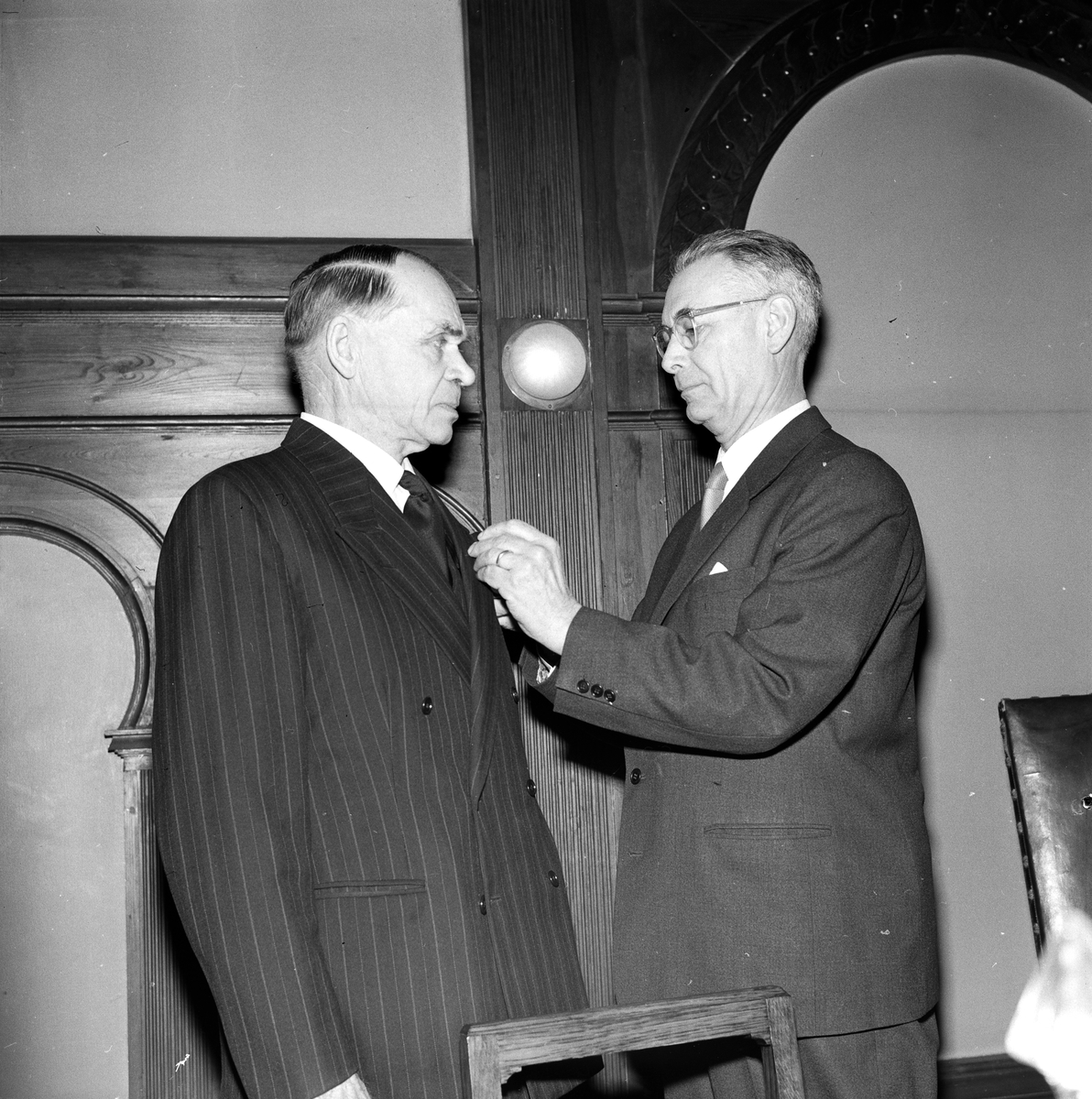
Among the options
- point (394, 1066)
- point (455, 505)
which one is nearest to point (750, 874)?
point (394, 1066)

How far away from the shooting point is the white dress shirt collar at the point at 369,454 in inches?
81.6

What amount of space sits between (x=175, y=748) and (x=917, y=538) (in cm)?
122

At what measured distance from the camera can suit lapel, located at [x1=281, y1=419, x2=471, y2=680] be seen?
6.28ft

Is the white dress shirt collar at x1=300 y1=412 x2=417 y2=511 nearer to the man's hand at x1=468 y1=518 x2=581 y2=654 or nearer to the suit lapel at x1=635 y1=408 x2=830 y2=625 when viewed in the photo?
the man's hand at x1=468 y1=518 x2=581 y2=654

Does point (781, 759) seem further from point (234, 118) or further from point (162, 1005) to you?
point (234, 118)

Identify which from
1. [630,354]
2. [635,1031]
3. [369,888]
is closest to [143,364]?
[630,354]

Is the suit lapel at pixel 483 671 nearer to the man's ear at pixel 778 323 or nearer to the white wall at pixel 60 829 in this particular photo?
the man's ear at pixel 778 323

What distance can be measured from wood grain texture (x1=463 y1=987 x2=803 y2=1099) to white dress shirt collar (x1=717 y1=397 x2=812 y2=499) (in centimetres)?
104

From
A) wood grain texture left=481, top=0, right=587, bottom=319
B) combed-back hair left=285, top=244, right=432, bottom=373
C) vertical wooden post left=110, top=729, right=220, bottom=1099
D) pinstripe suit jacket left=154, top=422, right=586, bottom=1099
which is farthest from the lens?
wood grain texture left=481, top=0, right=587, bottom=319

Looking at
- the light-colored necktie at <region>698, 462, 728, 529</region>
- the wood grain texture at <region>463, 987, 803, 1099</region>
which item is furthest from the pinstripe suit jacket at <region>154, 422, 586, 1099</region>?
the light-colored necktie at <region>698, 462, 728, 529</region>

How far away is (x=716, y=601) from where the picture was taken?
2.11 metres

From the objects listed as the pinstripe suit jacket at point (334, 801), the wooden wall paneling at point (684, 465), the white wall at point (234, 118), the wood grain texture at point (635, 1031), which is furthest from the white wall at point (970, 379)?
the wood grain texture at point (635, 1031)

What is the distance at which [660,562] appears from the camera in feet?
8.34

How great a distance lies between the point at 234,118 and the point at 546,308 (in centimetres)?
86
